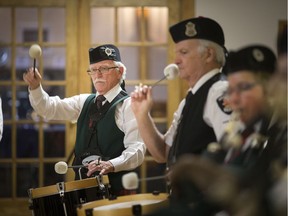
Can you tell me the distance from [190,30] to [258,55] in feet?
1.73

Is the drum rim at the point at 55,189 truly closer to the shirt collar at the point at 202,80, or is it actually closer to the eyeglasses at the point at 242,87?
the shirt collar at the point at 202,80

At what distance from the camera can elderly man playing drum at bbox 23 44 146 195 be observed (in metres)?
3.34

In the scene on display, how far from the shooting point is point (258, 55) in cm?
214

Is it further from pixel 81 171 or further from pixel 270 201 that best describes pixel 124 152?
pixel 270 201

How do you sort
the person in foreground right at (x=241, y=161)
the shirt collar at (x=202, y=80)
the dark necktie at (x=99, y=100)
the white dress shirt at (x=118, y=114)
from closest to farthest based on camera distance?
the person in foreground right at (x=241, y=161) < the shirt collar at (x=202, y=80) < the white dress shirt at (x=118, y=114) < the dark necktie at (x=99, y=100)

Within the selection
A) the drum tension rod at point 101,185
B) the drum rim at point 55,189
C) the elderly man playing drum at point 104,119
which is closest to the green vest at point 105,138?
the elderly man playing drum at point 104,119

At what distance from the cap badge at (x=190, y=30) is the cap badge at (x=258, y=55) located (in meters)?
Answer: 0.48

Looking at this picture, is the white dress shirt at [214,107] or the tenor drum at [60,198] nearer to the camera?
the white dress shirt at [214,107]

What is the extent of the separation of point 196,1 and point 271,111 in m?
2.99

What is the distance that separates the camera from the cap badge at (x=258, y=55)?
213 centimetres

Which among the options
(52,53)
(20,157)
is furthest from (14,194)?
(52,53)

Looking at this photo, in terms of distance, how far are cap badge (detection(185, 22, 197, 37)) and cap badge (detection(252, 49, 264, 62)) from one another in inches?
18.9

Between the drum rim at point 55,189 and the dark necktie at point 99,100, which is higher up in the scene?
the dark necktie at point 99,100

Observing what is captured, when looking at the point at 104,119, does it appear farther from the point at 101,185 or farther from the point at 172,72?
the point at 172,72
